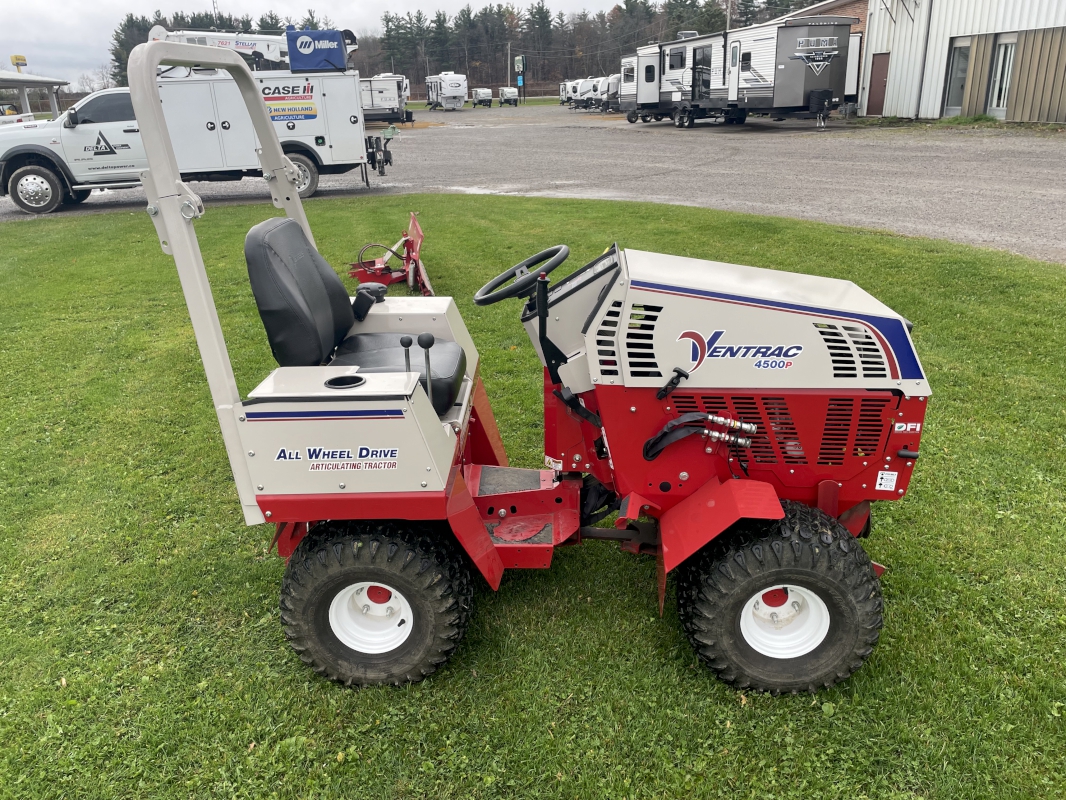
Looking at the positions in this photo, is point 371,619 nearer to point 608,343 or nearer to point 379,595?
point 379,595

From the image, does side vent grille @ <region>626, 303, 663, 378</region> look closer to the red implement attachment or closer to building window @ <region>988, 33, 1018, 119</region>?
the red implement attachment

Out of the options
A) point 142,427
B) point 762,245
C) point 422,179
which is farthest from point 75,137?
point 762,245

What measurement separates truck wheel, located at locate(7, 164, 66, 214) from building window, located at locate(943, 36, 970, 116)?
2267cm

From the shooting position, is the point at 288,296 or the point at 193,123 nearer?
the point at 288,296

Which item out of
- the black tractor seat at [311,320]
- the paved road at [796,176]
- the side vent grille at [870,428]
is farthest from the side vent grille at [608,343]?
the paved road at [796,176]

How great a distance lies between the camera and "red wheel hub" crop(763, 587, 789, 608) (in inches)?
105

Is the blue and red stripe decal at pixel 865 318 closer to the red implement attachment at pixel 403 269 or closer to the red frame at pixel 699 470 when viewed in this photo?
the red frame at pixel 699 470

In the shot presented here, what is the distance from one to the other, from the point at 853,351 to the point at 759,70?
75.9 ft

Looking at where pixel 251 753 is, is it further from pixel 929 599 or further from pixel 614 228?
pixel 614 228

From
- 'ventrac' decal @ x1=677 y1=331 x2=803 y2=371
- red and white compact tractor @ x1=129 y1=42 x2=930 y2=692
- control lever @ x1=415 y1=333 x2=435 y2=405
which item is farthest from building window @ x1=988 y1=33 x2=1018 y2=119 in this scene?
control lever @ x1=415 y1=333 x2=435 y2=405

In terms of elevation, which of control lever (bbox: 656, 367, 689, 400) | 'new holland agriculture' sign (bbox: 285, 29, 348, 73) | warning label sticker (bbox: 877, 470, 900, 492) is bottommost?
warning label sticker (bbox: 877, 470, 900, 492)

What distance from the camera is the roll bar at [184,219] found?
2.24 m

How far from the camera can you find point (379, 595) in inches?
109

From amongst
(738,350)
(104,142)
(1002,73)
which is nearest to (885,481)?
(738,350)
